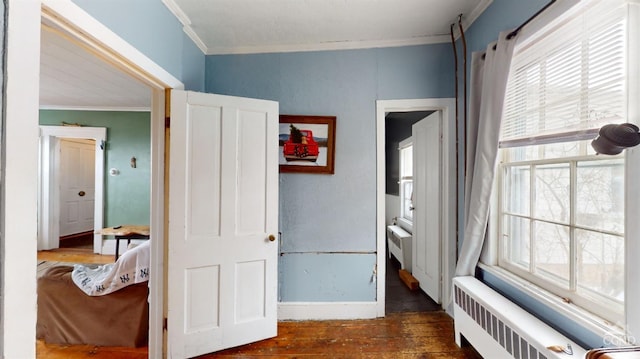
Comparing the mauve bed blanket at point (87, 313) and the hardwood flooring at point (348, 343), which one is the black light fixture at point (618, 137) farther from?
the mauve bed blanket at point (87, 313)

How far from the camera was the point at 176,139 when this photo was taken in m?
1.86

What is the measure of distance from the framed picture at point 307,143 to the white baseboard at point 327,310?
1.21 meters

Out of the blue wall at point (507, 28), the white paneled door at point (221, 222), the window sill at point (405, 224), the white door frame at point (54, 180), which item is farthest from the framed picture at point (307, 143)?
the white door frame at point (54, 180)

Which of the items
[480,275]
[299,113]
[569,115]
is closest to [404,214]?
[480,275]

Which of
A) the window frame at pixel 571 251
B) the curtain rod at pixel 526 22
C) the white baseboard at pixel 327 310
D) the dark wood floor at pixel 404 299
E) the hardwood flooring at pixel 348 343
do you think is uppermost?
the curtain rod at pixel 526 22

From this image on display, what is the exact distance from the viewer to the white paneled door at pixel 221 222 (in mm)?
1859

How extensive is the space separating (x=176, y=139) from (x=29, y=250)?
1086mm

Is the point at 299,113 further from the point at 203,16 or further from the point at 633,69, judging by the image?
the point at 633,69

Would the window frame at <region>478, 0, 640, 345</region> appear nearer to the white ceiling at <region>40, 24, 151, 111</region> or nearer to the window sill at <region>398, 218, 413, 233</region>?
the window sill at <region>398, 218, 413, 233</region>

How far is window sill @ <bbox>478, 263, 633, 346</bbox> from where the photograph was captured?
1.07m

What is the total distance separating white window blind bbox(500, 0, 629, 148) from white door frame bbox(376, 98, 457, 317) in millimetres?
643

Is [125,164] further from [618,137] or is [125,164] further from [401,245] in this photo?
[618,137]

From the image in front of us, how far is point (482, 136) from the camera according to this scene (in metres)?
1.72

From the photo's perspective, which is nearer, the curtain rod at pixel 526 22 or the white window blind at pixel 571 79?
the white window blind at pixel 571 79
